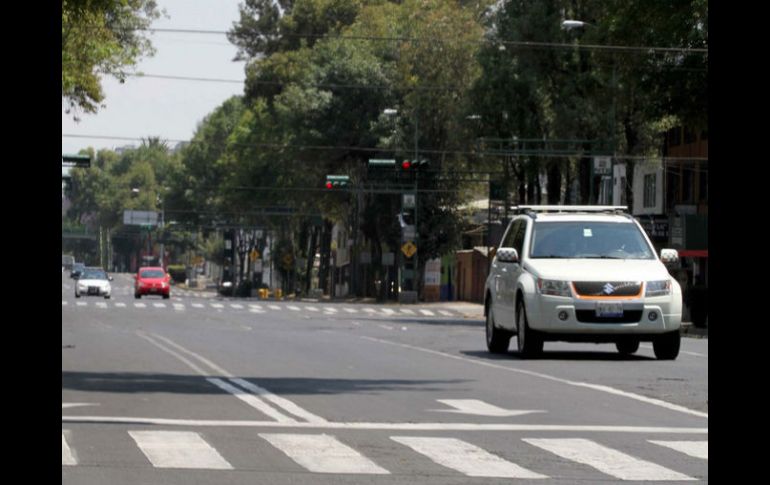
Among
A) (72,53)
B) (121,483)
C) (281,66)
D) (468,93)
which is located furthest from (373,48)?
(121,483)

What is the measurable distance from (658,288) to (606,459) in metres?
12.7

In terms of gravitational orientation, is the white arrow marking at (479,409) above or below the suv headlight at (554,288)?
below

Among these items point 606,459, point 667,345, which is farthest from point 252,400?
point 667,345

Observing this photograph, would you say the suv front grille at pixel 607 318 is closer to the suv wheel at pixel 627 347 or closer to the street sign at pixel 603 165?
the suv wheel at pixel 627 347

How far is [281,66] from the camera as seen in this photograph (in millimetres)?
90438

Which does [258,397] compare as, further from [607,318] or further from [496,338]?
[496,338]

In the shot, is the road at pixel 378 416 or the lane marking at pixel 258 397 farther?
the lane marking at pixel 258 397

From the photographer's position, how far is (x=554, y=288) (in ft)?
77.3

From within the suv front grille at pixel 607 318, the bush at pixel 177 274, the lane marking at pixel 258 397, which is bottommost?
the bush at pixel 177 274

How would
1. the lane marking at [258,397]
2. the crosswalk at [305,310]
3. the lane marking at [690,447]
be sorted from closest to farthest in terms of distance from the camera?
the lane marking at [690,447]
the lane marking at [258,397]
the crosswalk at [305,310]

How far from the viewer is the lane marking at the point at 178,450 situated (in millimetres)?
10625

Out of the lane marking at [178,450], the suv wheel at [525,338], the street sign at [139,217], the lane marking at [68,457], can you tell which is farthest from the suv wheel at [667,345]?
the street sign at [139,217]

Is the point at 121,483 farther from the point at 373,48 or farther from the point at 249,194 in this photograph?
the point at 249,194
